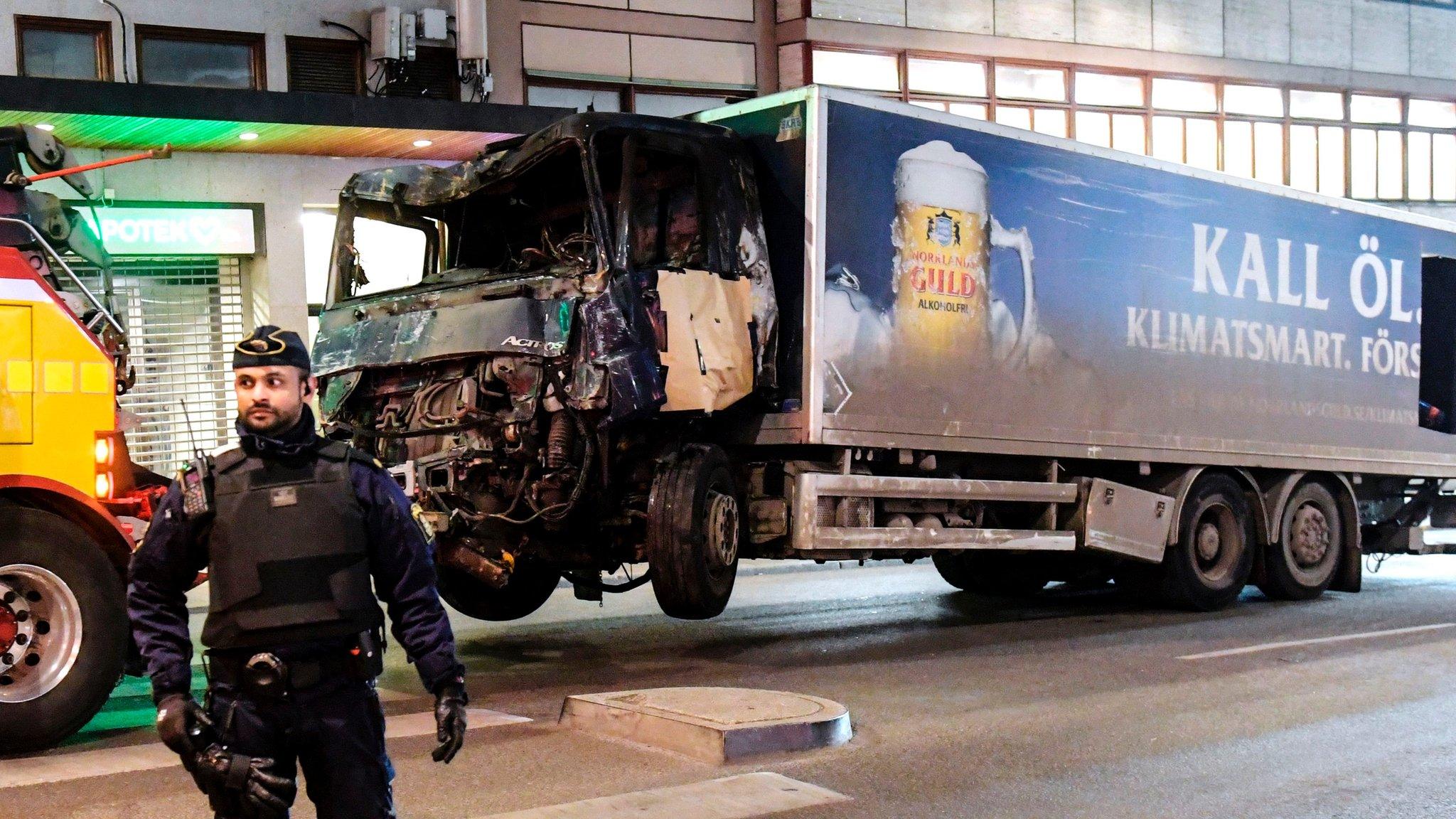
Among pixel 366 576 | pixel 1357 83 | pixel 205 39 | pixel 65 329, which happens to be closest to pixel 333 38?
pixel 205 39

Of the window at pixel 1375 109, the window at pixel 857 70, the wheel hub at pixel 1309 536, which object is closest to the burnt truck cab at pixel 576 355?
the wheel hub at pixel 1309 536

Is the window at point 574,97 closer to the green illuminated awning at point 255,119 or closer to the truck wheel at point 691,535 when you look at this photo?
the green illuminated awning at point 255,119

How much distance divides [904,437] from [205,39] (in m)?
13.2

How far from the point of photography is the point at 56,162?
7996 mm

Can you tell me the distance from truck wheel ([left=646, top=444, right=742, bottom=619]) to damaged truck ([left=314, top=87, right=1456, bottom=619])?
2cm

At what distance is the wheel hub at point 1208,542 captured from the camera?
13273mm

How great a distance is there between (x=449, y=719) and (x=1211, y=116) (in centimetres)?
2752

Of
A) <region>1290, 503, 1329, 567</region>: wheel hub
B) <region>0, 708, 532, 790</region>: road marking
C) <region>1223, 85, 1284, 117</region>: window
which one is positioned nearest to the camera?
<region>0, 708, 532, 790</region>: road marking

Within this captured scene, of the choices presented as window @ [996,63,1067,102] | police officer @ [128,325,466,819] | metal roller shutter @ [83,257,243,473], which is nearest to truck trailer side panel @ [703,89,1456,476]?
police officer @ [128,325,466,819]

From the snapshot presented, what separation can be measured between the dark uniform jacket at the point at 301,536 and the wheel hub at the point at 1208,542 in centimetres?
1018

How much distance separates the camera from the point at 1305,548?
14.1 meters

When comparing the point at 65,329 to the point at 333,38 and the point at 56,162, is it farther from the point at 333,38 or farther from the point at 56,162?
the point at 333,38

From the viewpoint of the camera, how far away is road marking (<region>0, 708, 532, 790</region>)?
6.75m

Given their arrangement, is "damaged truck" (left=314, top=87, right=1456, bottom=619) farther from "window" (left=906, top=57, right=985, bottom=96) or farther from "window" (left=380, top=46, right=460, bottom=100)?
"window" (left=906, top=57, right=985, bottom=96)
